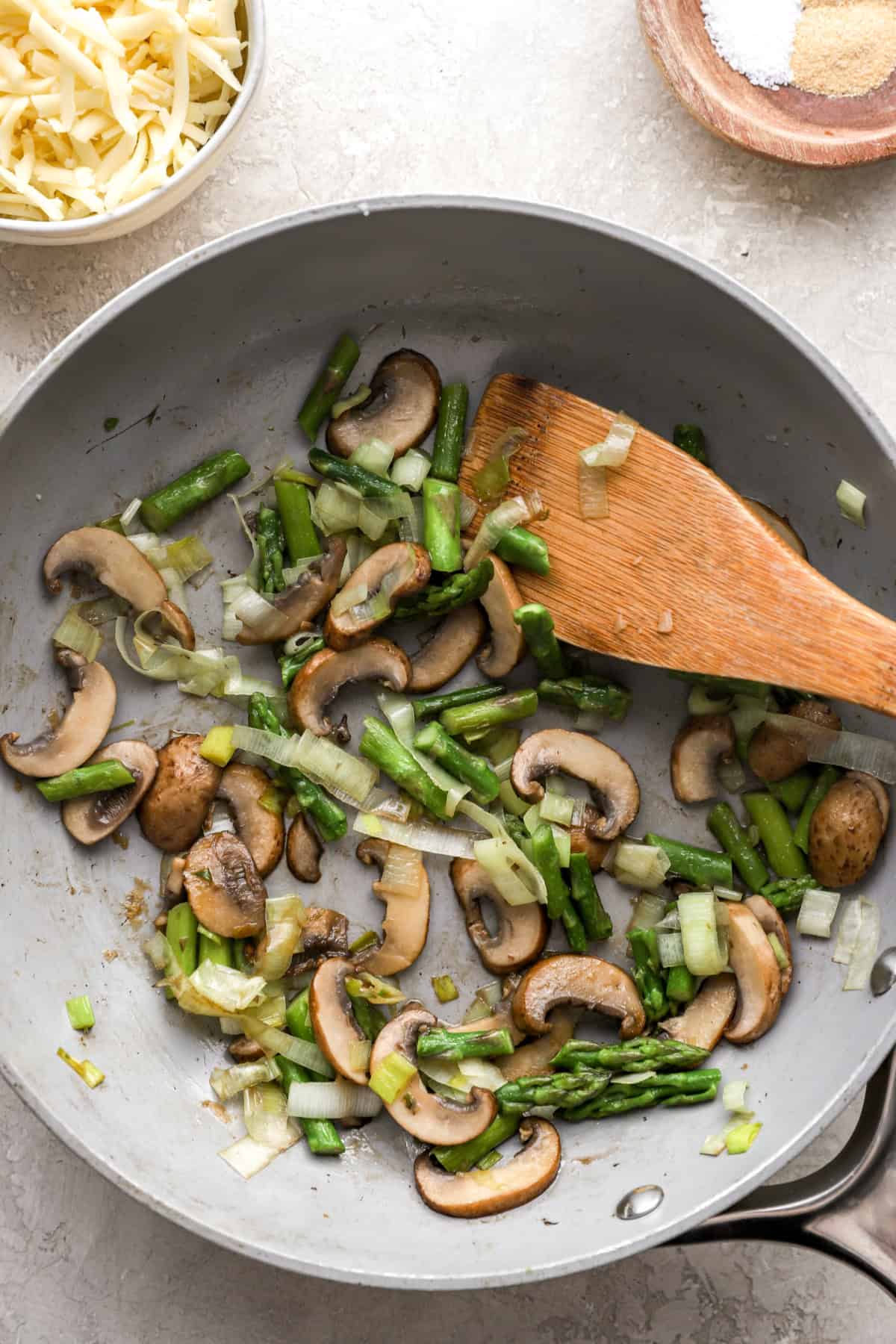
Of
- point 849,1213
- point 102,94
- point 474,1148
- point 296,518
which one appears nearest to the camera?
point 849,1213

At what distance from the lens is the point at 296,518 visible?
130 inches

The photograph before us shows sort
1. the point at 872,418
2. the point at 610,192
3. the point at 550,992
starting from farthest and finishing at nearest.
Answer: the point at 610,192
the point at 550,992
the point at 872,418

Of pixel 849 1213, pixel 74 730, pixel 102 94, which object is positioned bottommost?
pixel 849 1213

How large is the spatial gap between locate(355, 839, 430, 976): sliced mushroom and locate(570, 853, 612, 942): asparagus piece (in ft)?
1.42

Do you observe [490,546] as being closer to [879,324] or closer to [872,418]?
[872,418]

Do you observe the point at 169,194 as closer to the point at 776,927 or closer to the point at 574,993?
the point at 574,993

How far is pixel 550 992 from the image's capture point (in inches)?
124

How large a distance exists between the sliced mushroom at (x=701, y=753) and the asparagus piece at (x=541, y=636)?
0.43 metres

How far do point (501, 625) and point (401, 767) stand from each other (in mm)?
503

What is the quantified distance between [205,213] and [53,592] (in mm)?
1197

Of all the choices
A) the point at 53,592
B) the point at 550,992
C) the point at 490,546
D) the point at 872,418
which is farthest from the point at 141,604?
the point at 872,418

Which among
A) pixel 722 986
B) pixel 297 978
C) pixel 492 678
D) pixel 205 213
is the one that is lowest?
pixel 722 986

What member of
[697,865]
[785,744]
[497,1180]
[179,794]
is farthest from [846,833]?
[179,794]

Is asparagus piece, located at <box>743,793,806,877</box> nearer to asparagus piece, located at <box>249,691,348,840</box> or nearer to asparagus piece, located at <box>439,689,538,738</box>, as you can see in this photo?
asparagus piece, located at <box>439,689,538,738</box>
